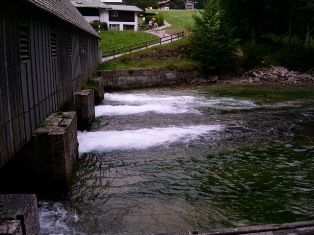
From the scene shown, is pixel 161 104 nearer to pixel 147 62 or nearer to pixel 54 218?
pixel 147 62

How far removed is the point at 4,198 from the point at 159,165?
5715 mm

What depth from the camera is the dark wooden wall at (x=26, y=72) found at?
265 inches

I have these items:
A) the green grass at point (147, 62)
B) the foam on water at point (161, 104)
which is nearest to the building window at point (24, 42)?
the foam on water at point (161, 104)

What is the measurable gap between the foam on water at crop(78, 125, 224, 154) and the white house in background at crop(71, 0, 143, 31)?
37493mm

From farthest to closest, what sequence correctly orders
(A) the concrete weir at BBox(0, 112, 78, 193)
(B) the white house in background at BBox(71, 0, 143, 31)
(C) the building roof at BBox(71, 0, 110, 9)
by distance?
(B) the white house in background at BBox(71, 0, 143, 31) → (C) the building roof at BBox(71, 0, 110, 9) → (A) the concrete weir at BBox(0, 112, 78, 193)

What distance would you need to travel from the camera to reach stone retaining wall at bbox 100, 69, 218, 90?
29.7 meters

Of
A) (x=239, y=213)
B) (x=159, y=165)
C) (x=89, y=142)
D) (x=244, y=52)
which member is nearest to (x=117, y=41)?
(x=244, y=52)

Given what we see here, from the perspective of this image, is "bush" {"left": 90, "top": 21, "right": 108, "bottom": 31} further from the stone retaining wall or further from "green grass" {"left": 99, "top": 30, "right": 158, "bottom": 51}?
the stone retaining wall

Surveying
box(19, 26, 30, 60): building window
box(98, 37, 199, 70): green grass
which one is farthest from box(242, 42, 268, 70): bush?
box(19, 26, 30, 60): building window

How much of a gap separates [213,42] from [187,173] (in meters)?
24.6

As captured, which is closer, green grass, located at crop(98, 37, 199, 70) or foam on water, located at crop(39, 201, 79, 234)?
foam on water, located at crop(39, 201, 79, 234)

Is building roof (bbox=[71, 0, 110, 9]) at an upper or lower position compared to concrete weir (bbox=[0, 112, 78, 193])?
upper

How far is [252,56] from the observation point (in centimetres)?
3372

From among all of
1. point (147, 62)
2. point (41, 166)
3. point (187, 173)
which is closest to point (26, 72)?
point (41, 166)
